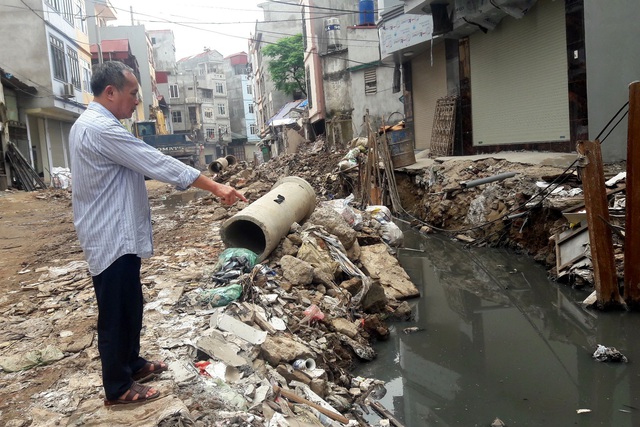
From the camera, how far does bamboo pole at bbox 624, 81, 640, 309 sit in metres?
5.32

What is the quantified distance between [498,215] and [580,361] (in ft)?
15.1

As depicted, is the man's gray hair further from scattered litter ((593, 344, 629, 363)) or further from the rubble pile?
the rubble pile

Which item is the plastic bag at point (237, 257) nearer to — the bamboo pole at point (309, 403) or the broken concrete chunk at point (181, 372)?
the broken concrete chunk at point (181, 372)

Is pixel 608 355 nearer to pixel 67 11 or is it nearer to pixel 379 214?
pixel 379 214

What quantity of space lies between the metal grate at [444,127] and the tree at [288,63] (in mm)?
21159

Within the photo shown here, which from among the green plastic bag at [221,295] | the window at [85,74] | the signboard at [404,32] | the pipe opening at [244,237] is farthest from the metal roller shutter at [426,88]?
the window at [85,74]

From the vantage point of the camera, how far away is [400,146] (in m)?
13.4

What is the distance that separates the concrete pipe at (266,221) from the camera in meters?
6.07

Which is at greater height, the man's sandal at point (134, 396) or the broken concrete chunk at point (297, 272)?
the man's sandal at point (134, 396)

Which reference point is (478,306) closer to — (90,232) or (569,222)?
(569,222)

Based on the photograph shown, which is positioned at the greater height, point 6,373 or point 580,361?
point 6,373

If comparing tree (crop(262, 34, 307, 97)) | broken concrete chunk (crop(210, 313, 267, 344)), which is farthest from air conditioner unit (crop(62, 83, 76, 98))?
broken concrete chunk (crop(210, 313, 267, 344))

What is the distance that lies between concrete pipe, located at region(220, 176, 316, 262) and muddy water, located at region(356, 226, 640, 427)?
1.74 meters

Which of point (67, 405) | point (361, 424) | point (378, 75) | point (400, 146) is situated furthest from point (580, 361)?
point (378, 75)
